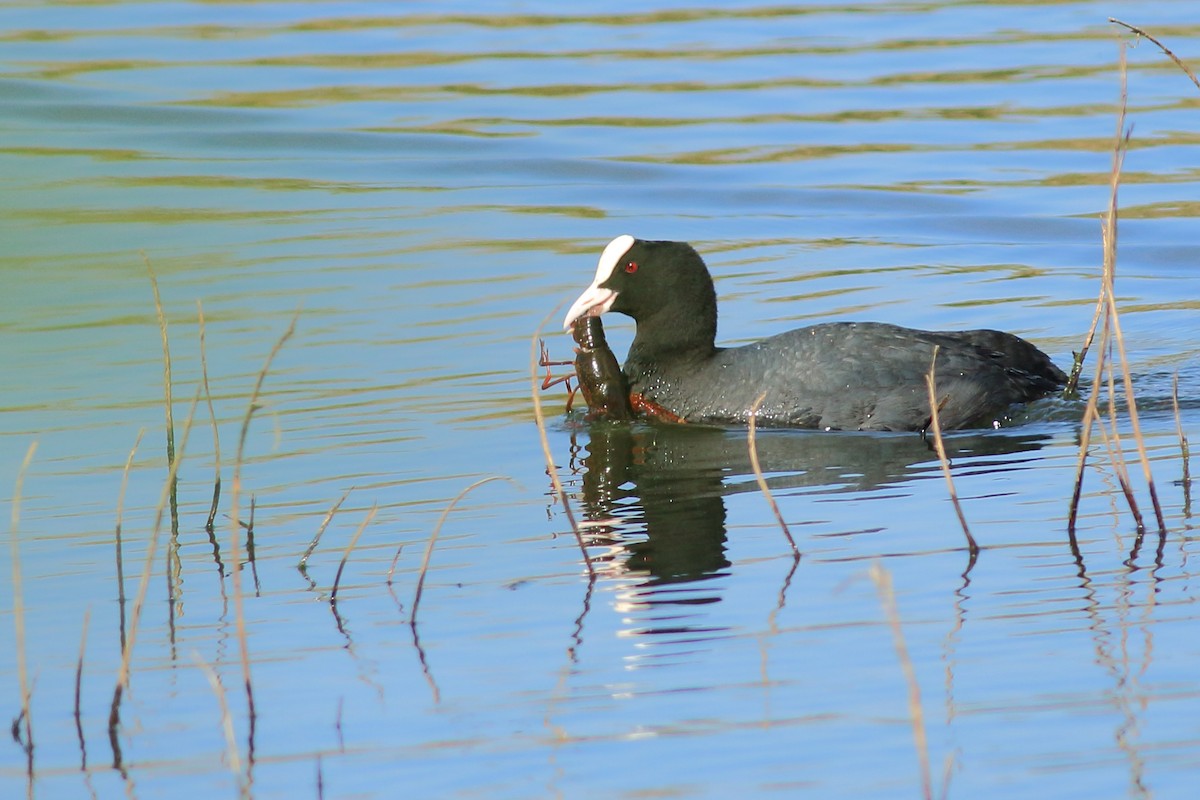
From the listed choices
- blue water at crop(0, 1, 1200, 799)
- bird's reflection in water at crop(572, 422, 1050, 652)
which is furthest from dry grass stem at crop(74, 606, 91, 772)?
bird's reflection in water at crop(572, 422, 1050, 652)

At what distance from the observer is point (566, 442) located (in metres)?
8.66

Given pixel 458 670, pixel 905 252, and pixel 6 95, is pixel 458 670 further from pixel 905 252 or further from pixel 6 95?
pixel 6 95

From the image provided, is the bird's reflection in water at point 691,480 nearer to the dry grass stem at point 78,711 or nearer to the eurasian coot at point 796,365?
the eurasian coot at point 796,365

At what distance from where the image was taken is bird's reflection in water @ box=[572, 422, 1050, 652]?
563 cm

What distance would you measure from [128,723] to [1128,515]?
3.35 meters

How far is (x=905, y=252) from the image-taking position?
41.4 feet

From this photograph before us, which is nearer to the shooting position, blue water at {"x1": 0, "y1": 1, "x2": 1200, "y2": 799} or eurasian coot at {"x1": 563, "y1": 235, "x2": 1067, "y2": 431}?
blue water at {"x1": 0, "y1": 1, "x2": 1200, "y2": 799}

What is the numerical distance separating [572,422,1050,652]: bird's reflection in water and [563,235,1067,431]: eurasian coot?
124 mm

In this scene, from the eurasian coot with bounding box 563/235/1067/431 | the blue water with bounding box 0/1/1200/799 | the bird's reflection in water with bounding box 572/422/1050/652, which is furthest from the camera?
the eurasian coot with bounding box 563/235/1067/431

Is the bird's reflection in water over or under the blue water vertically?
under

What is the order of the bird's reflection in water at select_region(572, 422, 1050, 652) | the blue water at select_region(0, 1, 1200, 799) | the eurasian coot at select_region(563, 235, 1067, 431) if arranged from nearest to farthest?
the blue water at select_region(0, 1, 1200, 799) < the bird's reflection in water at select_region(572, 422, 1050, 652) < the eurasian coot at select_region(563, 235, 1067, 431)

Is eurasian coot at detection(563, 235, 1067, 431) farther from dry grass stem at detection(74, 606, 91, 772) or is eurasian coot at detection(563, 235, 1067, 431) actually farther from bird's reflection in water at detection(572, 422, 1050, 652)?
dry grass stem at detection(74, 606, 91, 772)

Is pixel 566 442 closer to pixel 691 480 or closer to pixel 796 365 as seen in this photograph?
pixel 796 365

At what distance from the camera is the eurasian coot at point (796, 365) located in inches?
332
